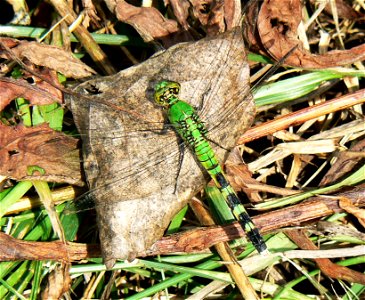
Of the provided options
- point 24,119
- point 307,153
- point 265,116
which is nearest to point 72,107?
point 24,119

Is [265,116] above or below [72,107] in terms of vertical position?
below

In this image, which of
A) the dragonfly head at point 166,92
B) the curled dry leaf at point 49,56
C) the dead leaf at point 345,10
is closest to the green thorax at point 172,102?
the dragonfly head at point 166,92

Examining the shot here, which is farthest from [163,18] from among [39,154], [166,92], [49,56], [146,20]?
[39,154]

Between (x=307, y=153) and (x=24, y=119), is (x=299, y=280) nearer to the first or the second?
(x=307, y=153)

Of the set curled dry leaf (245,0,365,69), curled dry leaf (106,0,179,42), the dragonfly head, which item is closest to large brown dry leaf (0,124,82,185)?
the dragonfly head

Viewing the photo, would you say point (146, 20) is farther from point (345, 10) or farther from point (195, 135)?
point (345, 10)

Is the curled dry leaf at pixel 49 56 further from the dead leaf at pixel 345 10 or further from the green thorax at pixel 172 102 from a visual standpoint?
the dead leaf at pixel 345 10
